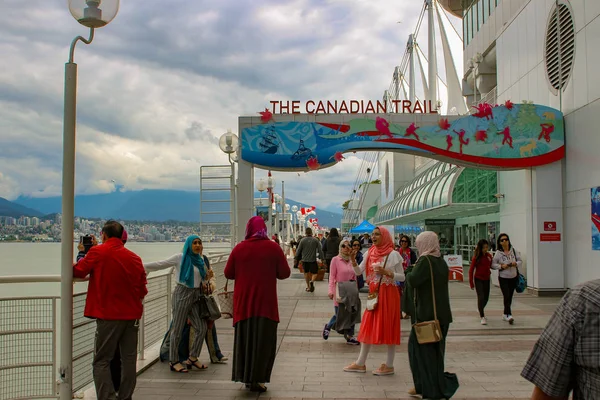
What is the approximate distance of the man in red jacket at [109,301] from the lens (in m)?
5.13

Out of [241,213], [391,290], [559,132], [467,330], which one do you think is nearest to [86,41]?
[391,290]

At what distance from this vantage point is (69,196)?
514 centimetres

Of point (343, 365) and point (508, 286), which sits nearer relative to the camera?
point (343, 365)

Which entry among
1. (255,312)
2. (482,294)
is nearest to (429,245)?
(255,312)

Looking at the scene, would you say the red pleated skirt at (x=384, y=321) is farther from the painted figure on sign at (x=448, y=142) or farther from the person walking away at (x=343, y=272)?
the painted figure on sign at (x=448, y=142)

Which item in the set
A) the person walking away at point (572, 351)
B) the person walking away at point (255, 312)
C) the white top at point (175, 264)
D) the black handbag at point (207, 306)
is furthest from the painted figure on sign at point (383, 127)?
the person walking away at point (572, 351)

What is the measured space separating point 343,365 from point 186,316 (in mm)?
2096

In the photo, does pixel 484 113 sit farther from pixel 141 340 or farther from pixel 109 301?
pixel 109 301

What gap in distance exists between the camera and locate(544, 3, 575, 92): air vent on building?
1412 cm

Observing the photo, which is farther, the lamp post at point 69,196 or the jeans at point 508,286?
the jeans at point 508,286

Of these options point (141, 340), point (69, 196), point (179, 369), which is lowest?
point (179, 369)

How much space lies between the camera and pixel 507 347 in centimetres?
868

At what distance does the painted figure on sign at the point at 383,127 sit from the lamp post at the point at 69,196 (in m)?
10.7

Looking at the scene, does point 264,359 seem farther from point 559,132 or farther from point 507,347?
point 559,132
